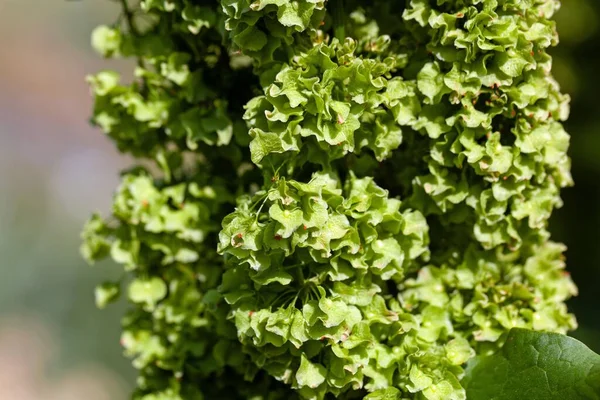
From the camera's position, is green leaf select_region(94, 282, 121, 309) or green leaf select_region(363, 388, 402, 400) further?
green leaf select_region(94, 282, 121, 309)

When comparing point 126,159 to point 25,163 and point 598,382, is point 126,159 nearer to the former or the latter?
point 25,163

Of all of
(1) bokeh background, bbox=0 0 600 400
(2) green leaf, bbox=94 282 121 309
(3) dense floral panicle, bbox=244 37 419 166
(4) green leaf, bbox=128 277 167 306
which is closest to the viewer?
(3) dense floral panicle, bbox=244 37 419 166

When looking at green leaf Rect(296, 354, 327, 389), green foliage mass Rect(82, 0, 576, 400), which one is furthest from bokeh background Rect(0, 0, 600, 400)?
green leaf Rect(296, 354, 327, 389)

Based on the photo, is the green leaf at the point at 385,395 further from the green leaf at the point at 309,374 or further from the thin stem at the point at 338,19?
the thin stem at the point at 338,19

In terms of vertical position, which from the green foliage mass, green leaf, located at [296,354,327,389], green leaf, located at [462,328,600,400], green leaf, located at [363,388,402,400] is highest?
the green foliage mass

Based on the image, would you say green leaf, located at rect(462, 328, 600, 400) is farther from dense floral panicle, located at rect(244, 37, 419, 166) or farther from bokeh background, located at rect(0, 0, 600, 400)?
bokeh background, located at rect(0, 0, 600, 400)

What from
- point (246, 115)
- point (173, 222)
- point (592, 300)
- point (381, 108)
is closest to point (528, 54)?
point (381, 108)
